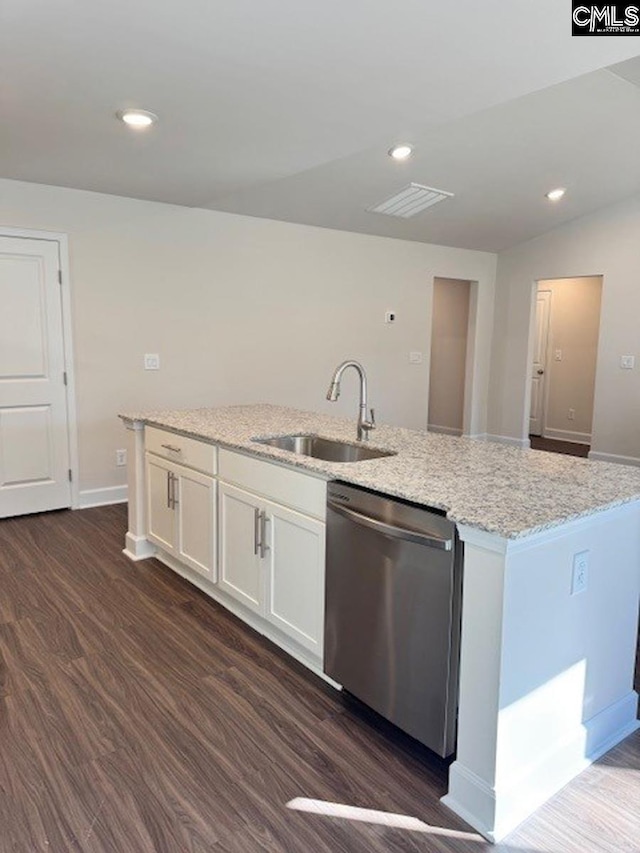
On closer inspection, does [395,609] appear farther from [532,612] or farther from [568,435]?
[568,435]

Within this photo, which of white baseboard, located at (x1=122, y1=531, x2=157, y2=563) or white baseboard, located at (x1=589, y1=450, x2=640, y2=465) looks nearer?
white baseboard, located at (x1=122, y1=531, x2=157, y2=563)

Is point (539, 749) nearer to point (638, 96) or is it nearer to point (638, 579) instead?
point (638, 579)

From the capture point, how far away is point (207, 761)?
1949mm


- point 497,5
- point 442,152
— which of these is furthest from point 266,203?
point 497,5

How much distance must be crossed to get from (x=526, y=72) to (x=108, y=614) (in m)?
3.03

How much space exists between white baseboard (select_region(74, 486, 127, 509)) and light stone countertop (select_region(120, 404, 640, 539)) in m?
1.83

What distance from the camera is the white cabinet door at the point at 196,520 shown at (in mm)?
3000

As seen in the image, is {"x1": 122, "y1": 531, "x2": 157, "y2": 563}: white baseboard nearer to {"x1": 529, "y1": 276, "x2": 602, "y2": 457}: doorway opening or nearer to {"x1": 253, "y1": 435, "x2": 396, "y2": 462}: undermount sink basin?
{"x1": 253, "y1": 435, "x2": 396, "y2": 462}: undermount sink basin

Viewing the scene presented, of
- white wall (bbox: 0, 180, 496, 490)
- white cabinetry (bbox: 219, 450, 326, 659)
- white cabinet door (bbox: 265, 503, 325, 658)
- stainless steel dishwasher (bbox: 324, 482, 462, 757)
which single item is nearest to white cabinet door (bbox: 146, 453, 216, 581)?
white cabinetry (bbox: 219, 450, 326, 659)

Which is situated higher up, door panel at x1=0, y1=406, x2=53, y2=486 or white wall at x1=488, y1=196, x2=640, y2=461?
white wall at x1=488, y1=196, x2=640, y2=461

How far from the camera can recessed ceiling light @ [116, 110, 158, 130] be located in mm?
2967

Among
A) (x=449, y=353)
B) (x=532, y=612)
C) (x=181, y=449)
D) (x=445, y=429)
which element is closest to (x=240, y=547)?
(x=181, y=449)

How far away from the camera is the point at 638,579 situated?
6.90 ft

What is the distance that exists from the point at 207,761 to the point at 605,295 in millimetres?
6103
